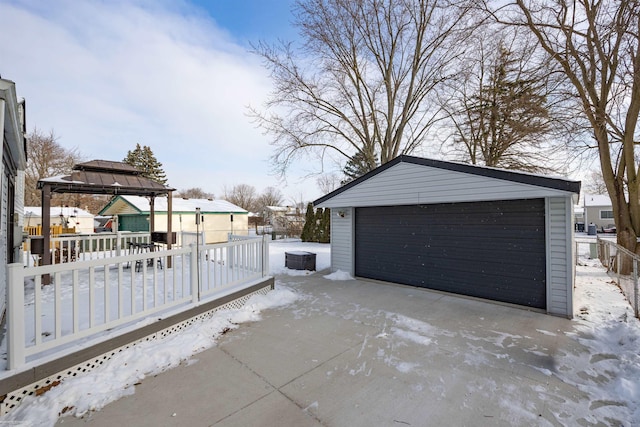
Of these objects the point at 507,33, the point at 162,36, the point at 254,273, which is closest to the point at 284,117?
the point at 162,36

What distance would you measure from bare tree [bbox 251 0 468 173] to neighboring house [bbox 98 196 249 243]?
21.5 feet

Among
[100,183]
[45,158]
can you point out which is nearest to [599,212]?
[100,183]

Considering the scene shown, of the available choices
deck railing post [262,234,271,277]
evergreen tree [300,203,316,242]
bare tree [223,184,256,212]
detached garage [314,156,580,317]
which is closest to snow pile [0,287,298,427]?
deck railing post [262,234,271,277]

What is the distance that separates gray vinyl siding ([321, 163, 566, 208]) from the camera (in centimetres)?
501

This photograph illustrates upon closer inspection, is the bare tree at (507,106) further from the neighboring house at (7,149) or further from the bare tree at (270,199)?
the bare tree at (270,199)

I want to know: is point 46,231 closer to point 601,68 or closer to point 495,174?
point 495,174

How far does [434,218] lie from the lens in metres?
6.18

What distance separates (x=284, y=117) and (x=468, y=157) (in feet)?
29.6

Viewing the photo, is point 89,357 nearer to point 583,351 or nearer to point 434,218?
point 583,351

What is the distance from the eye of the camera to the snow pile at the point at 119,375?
2207 millimetres

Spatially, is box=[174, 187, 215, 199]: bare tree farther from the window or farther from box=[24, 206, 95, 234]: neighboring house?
the window

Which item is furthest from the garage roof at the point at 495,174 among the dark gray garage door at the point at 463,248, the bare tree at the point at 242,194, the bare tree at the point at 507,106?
the bare tree at the point at 242,194

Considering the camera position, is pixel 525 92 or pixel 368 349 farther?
pixel 525 92

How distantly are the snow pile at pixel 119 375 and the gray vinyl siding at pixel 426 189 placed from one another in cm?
415
